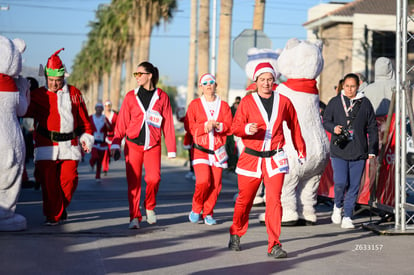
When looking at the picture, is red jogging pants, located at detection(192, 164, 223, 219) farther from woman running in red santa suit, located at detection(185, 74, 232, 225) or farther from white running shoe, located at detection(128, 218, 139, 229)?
white running shoe, located at detection(128, 218, 139, 229)

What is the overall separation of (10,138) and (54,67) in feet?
3.69

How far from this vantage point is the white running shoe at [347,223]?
1070cm

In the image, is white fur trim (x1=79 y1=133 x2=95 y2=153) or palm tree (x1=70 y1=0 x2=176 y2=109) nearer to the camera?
white fur trim (x1=79 y1=133 x2=95 y2=153)

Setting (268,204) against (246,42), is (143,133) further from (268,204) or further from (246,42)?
(246,42)

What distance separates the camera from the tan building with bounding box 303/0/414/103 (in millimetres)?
45969

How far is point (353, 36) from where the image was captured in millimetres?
46469

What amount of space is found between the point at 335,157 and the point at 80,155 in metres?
3.31

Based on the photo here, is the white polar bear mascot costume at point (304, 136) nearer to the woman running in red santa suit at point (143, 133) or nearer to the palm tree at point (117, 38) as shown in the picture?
the woman running in red santa suit at point (143, 133)

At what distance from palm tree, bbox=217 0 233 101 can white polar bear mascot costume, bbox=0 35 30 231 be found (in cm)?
1719

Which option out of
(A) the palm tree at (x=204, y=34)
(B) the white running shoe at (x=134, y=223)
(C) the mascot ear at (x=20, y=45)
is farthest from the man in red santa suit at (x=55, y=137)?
(A) the palm tree at (x=204, y=34)

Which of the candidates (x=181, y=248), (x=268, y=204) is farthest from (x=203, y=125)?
(x=268, y=204)

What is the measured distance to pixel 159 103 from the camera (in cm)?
1059

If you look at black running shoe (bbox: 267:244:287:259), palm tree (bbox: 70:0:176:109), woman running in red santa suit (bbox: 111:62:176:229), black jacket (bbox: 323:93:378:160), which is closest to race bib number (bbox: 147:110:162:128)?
woman running in red santa suit (bbox: 111:62:176:229)

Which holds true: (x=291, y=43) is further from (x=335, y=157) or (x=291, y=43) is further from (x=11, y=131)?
(x=11, y=131)
